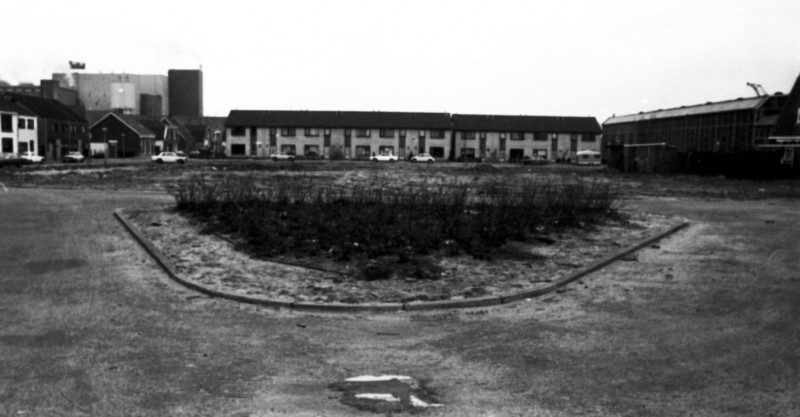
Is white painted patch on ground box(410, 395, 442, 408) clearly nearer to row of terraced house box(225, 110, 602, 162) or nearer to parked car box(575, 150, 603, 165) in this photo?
parked car box(575, 150, 603, 165)

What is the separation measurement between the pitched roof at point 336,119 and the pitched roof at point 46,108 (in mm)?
22938

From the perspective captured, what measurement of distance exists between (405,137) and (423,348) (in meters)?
108

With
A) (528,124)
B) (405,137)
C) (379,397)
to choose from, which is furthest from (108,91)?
Result: (379,397)

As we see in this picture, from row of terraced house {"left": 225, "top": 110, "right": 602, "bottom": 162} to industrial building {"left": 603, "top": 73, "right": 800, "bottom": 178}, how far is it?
17517 mm

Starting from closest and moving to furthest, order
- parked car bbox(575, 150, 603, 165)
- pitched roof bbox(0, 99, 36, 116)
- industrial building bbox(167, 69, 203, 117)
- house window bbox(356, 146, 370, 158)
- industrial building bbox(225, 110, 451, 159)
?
pitched roof bbox(0, 99, 36, 116) < parked car bbox(575, 150, 603, 165) < industrial building bbox(225, 110, 451, 159) < house window bbox(356, 146, 370, 158) < industrial building bbox(167, 69, 203, 117)

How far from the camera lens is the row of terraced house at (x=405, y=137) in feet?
378

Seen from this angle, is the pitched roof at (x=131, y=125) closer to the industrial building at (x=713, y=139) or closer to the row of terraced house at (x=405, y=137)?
the row of terraced house at (x=405, y=137)

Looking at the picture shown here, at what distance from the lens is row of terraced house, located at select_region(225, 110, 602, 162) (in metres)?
115

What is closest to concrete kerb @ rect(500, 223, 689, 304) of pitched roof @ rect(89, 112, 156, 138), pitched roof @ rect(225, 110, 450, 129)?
pitched roof @ rect(225, 110, 450, 129)

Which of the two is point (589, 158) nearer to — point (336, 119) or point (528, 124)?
point (528, 124)

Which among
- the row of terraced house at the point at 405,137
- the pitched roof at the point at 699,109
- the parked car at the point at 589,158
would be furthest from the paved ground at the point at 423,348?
the row of terraced house at the point at 405,137

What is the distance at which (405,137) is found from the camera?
115m

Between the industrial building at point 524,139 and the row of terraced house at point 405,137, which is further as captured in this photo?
the industrial building at point 524,139

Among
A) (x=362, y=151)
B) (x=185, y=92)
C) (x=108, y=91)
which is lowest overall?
(x=362, y=151)
